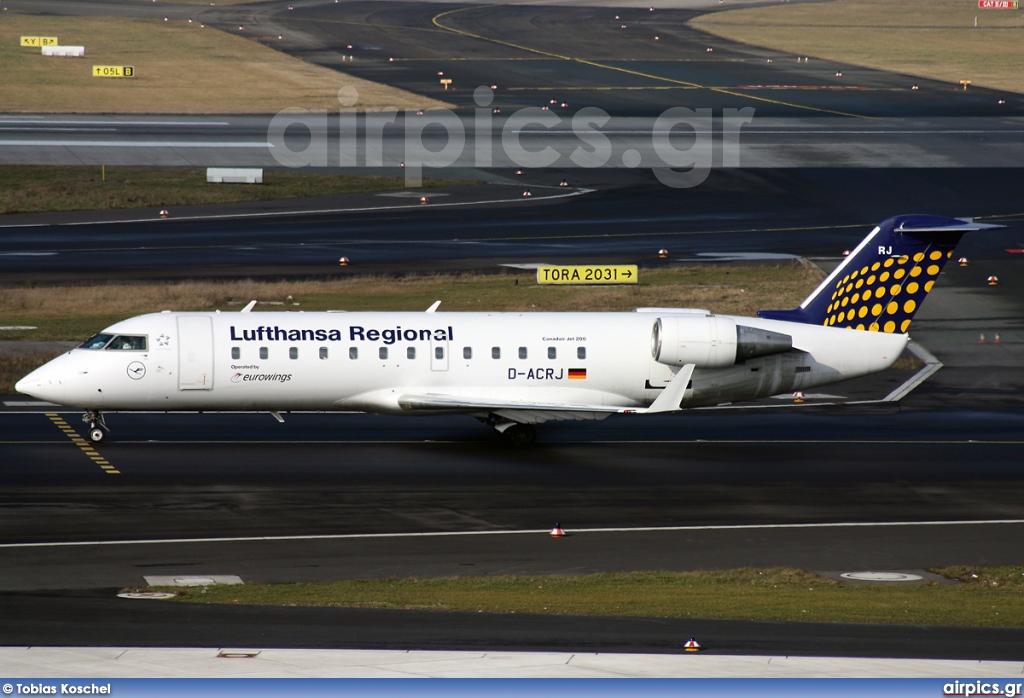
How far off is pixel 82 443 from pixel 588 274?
28.0 metres

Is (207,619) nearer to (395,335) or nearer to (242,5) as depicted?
(395,335)

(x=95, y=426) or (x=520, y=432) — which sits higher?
(x=95, y=426)

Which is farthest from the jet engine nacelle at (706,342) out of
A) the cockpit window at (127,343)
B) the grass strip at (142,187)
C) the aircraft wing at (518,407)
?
the grass strip at (142,187)

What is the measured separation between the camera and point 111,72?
12862 cm

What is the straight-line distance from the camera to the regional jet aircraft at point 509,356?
37.4 meters

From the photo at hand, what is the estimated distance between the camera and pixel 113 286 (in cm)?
6116

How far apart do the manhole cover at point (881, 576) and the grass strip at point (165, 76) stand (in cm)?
9310

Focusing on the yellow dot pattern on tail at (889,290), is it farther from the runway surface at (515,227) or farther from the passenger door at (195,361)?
the runway surface at (515,227)

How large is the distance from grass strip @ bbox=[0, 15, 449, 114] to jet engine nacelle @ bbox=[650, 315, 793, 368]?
269 feet

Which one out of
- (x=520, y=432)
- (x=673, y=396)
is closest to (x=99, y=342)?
(x=520, y=432)

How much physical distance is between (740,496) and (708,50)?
124 m

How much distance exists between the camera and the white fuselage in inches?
1473

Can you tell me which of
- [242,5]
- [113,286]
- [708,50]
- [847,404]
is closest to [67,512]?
[847,404]

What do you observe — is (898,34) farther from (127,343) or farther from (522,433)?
(127,343)
